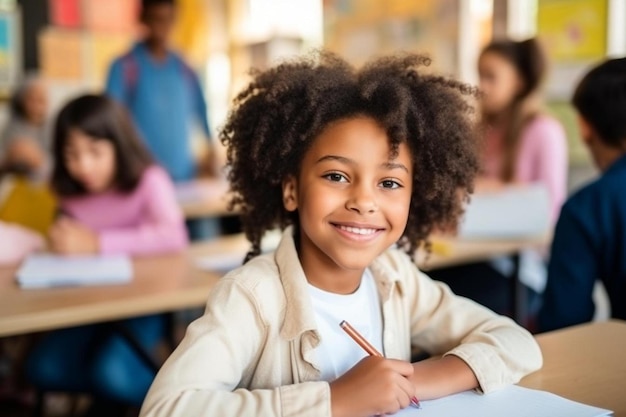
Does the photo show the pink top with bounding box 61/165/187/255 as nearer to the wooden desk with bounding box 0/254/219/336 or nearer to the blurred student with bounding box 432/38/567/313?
the wooden desk with bounding box 0/254/219/336

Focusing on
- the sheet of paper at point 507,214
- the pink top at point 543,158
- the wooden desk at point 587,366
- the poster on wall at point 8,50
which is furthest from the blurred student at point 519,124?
the poster on wall at point 8,50

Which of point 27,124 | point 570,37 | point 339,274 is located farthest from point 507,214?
point 27,124

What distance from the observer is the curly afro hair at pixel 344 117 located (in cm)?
104

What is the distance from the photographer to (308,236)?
105cm

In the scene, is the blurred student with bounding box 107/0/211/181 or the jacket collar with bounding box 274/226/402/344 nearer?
the jacket collar with bounding box 274/226/402/344

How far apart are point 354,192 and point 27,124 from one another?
4037 mm

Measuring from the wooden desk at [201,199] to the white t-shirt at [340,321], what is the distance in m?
1.69

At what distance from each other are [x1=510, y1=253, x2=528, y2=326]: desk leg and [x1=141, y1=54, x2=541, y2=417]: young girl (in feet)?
3.97

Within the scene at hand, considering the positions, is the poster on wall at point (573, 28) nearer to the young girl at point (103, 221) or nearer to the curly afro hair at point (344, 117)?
the young girl at point (103, 221)

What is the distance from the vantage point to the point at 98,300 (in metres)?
1.61

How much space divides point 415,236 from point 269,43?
3.96 metres

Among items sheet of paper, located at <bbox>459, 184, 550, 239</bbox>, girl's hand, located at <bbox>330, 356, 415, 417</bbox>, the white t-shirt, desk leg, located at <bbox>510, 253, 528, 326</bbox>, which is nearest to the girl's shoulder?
sheet of paper, located at <bbox>459, 184, 550, 239</bbox>

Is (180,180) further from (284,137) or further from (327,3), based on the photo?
(284,137)

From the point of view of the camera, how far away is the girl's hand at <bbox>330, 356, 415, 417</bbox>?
85cm
